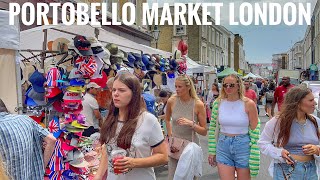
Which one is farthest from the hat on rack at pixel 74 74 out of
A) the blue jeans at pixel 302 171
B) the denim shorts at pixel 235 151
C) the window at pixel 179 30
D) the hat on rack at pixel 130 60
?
the window at pixel 179 30

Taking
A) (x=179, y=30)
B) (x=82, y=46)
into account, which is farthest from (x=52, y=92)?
(x=179, y=30)

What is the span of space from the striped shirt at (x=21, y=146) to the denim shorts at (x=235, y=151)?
2.10m

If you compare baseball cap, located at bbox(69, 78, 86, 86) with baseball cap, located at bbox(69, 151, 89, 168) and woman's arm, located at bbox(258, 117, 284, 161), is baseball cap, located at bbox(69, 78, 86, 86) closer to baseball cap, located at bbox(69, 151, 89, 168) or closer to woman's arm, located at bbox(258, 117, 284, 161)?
baseball cap, located at bbox(69, 151, 89, 168)

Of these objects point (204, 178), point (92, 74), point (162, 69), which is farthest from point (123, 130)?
point (162, 69)

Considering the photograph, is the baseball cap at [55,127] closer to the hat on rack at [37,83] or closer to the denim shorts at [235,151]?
the hat on rack at [37,83]


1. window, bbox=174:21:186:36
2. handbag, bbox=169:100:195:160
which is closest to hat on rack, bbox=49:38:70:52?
handbag, bbox=169:100:195:160

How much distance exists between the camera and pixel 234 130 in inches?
172

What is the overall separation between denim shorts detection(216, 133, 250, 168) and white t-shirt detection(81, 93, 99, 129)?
304 centimetres

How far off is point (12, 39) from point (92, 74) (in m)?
1.14

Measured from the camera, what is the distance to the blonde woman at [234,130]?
170 inches

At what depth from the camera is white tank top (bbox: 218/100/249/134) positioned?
4.36m

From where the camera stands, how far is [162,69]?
9.50 metres

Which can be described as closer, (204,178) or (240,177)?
(240,177)

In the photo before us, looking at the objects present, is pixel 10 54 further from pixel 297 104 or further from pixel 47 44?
pixel 297 104
